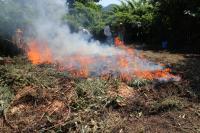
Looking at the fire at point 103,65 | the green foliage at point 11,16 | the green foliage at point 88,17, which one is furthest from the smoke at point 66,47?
the green foliage at point 88,17

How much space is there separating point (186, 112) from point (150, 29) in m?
12.6

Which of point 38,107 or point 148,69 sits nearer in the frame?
point 38,107

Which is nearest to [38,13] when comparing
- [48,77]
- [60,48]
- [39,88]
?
[60,48]

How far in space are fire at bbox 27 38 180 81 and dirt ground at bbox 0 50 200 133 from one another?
65cm

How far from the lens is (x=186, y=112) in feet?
26.2

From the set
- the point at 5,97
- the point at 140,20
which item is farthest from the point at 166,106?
the point at 140,20

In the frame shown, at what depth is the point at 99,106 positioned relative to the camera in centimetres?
816

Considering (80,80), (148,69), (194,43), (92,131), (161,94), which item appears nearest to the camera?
(92,131)

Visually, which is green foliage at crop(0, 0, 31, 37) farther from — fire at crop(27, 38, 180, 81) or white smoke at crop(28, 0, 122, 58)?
fire at crop(27, 38, 180, 81)

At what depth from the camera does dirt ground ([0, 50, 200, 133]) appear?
24.6 feet

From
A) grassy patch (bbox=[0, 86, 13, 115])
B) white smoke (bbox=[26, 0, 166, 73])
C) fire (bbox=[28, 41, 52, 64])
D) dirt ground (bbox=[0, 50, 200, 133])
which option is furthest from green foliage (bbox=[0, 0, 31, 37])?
grassy patch (bbox=[0, 86, 13, 115])

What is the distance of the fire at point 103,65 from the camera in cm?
1022

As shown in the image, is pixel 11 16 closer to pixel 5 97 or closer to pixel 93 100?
pixel 5 97

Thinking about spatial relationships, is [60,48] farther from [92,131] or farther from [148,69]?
[92,131]
